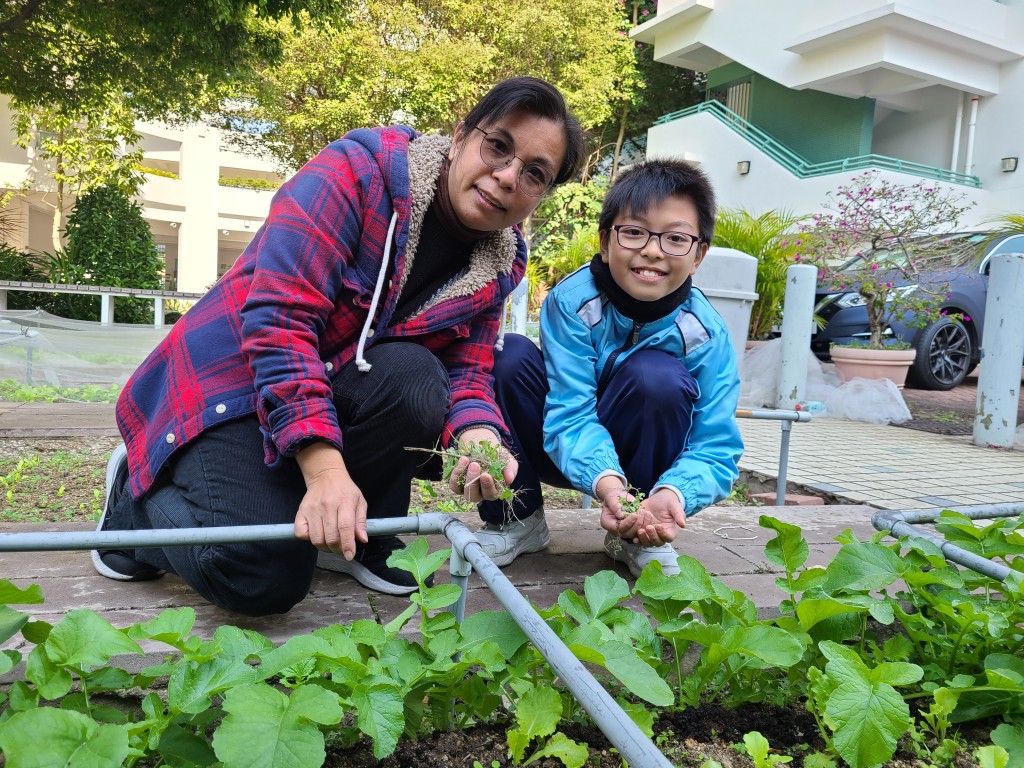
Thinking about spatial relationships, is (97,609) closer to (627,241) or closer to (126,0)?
(627,241)

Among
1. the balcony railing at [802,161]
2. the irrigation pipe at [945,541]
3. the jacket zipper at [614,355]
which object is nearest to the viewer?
the irrigation pipe at [945,541]

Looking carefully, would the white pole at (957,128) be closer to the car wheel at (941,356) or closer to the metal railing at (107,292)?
the car wheel at (941,356)

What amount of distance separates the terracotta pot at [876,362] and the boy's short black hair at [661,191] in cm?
564

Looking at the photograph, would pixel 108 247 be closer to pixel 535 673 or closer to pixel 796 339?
pixel 796 339

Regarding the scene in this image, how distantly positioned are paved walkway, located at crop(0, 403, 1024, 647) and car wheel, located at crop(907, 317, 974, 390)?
2727mm

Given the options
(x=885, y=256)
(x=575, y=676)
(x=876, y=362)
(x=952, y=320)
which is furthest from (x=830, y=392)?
(x=575, y=676)

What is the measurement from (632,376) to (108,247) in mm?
10990

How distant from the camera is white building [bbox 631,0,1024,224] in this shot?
1325cm

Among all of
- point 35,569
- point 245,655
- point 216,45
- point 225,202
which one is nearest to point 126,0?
point 216,45

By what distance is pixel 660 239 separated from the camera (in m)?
1.90

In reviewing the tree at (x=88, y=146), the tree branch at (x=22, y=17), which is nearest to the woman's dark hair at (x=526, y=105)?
the tree branch at (x=22, y=17)

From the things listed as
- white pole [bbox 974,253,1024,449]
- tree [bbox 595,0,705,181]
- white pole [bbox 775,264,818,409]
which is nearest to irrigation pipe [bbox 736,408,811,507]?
white pole [bbox 974,253,1024,449]

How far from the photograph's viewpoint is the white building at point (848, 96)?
13250mm

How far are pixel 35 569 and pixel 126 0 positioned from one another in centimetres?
677
